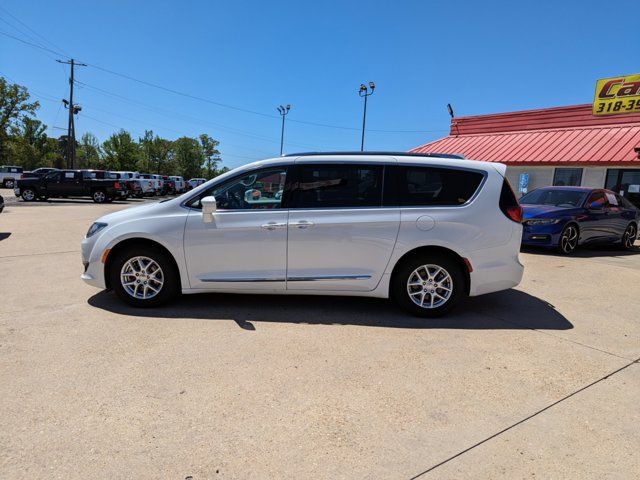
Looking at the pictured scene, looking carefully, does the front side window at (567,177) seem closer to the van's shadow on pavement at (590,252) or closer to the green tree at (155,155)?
the van's shadow on pavement at (590,252)

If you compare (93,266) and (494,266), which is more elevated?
(494,266)

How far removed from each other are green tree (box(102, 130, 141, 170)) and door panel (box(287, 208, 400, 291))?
64.7m

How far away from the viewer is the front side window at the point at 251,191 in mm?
4828

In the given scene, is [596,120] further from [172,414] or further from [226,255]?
[172,414]

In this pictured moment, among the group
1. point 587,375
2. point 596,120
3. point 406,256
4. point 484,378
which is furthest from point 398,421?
point 596,120

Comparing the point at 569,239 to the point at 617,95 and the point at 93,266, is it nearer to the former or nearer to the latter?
the point at 93,266

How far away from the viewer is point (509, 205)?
16.0 feet

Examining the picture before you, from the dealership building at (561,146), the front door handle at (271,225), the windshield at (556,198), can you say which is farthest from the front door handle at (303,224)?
the dealership building at (561,146)

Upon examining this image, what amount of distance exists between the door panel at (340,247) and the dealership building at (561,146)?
1347 cm

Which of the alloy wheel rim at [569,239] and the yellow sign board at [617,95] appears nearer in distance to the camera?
the alloy wheel rim at [569,239]

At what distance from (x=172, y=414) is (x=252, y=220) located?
2342 mm

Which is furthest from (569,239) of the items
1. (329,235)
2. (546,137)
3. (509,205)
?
(546,137)

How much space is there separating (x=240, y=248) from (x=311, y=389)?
78.4 inches

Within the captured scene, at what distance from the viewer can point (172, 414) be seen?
284cm
